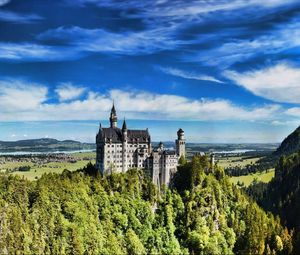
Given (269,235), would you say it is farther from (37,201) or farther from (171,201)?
(37,201)

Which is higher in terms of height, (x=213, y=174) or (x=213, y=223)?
(x=213, y=174)

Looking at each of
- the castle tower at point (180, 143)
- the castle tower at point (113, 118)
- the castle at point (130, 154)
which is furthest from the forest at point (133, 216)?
the castle tower at point (113, 118)

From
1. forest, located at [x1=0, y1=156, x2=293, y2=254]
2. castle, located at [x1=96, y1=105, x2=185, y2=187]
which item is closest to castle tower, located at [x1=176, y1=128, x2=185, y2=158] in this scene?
castle, located at [x1=96, y1=105, x2=185, y2=187]

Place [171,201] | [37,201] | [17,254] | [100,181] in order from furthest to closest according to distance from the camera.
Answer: [171,201]
[100,181]
[37,201]
[17,254]

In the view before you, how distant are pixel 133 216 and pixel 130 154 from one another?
23.6m

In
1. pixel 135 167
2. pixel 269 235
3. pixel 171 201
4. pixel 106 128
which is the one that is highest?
pixel 106 128

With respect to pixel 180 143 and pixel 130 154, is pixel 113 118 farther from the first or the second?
pixel 180 143

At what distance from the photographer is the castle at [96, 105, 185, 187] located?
147m

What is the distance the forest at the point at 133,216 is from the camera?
11450cm

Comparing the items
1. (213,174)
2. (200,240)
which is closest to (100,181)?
(200,240)

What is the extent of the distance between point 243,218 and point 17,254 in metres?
90.8

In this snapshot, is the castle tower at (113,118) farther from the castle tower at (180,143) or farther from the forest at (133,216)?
the castle tower at (180,143)

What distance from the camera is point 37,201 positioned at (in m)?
120

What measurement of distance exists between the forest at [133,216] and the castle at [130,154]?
3.52 meters
